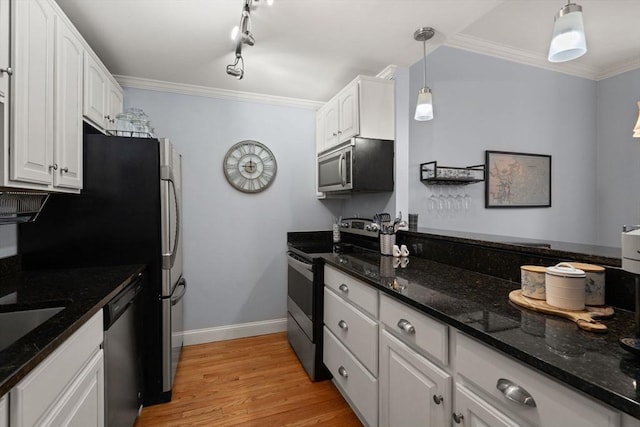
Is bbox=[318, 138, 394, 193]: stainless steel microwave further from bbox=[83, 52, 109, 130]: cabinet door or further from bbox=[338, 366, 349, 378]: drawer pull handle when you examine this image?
bbox=[83, 52, 109, 130]: cabinet door

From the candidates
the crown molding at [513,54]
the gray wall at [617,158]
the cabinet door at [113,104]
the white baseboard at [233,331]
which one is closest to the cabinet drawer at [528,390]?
the white baseboard at [233,331]

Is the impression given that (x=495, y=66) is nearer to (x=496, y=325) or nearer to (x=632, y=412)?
(x=496, y=325)

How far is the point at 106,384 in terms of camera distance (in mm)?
1286

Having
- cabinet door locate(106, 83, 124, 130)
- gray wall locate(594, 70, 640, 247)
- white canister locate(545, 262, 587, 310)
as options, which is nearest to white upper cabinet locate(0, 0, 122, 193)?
cabinet door locate(106, 83, 124, 130)

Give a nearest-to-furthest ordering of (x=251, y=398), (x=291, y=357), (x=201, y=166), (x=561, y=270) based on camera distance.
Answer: (x=561, y=270), (x=251, y=398), (x=291, y=357), (x=201, y=166)

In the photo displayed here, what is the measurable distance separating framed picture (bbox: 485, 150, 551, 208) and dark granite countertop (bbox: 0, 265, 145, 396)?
3.00 metres

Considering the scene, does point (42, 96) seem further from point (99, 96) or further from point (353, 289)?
point (353, 289)

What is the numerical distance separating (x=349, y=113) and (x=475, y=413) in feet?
6.75

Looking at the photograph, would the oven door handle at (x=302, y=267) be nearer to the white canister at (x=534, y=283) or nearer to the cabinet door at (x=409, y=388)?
the cabinet door at (x=409, y=388)

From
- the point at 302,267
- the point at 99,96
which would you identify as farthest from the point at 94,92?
the point at 302,267

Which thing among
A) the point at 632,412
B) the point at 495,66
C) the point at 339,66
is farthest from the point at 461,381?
the point at 495,66

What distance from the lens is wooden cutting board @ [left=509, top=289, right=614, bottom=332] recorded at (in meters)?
0.85

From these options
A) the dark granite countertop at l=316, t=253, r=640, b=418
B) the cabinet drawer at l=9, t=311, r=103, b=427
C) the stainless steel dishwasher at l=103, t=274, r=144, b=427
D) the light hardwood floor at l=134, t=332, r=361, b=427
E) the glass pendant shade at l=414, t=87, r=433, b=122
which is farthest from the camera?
the glass pendant shade at l=414, t=87, r=433, b=122

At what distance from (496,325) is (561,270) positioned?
0.34 m
